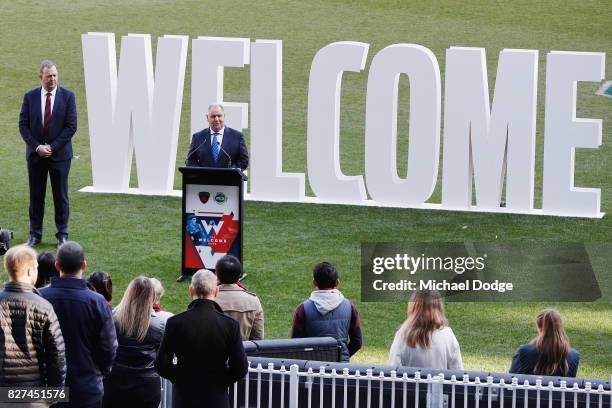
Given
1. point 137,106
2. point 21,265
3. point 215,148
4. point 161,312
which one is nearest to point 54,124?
point 215,148

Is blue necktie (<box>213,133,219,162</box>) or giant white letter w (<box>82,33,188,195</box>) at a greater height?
giant white letter w (<box>82,33,188,195</box>)

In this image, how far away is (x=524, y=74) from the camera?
14.1m

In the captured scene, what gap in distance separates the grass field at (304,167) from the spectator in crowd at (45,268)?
2585 mm

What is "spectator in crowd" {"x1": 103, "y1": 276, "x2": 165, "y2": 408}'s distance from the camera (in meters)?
7.43

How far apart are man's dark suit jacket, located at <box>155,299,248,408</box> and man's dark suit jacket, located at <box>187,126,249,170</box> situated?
5.19m

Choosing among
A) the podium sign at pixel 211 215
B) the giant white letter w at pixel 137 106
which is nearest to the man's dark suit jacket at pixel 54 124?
the podium sign at pixel 211 215

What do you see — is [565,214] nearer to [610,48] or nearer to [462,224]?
[462,224]

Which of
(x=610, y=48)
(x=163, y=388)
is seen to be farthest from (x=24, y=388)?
(x=610, y=48)

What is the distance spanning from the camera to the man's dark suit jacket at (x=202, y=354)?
6.65 meters

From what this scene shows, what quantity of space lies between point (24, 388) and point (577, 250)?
23.2ft

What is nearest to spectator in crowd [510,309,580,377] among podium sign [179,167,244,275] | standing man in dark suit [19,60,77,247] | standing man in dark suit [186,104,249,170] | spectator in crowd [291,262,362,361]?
spectator in crowd [291,262,362,361]

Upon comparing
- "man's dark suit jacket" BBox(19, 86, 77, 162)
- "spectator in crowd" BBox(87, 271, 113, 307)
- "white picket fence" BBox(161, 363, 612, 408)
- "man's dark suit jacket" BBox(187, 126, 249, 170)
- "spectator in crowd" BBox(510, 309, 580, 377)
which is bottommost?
"white picket fence" BBox(161, 363, 612, 408)

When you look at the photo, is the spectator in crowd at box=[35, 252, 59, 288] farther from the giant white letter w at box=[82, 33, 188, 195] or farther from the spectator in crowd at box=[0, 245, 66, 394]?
the giant white letter w at box=[82, 33, 188, 195]

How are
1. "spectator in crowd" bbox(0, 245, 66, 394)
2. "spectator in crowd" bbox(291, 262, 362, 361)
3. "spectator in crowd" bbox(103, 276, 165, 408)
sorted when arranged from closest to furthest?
"spectator in crowd" bbox(0, 245, 66, 394) < "spectator in crowd" bbox(103, 276, 165, 408) < "spectator in crowd" bbox(291, 262, 362, 361)
